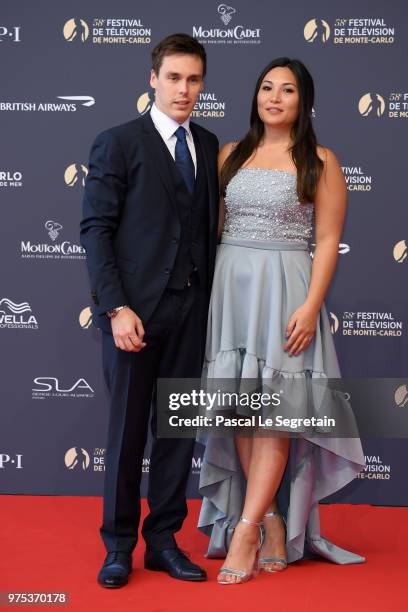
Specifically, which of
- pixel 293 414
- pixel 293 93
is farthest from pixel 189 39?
pixel 293 414

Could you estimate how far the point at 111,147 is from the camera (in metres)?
2.79

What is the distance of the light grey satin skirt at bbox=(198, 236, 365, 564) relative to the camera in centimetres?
297

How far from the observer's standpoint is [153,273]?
2.82 m

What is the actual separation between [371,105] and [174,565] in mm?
2188

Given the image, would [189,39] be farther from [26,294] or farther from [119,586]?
[119,586]

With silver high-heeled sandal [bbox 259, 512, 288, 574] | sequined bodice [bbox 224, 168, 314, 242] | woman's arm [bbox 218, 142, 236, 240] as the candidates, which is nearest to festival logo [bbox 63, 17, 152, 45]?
woman's arm [bbox 218, 142, 236, 240]

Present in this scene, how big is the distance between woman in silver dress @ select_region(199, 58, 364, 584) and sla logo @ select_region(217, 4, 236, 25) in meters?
0.92

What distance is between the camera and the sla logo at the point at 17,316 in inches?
157

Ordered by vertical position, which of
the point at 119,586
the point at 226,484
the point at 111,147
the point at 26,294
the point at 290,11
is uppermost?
the point at 290,11

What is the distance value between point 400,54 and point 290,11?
0.53m

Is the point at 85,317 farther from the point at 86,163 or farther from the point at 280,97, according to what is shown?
the point at 280,97

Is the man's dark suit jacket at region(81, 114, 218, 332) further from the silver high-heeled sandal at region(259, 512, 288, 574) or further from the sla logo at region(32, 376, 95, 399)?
the sla logo at region(32, 376, 95, 399)

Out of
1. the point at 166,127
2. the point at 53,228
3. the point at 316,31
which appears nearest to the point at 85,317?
the point at 53,228
